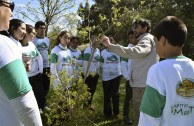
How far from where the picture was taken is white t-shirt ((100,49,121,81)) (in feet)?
25.4

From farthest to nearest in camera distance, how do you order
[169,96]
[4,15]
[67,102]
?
[67,102]
[169,96]
[4,15]

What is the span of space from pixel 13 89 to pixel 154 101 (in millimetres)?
1099

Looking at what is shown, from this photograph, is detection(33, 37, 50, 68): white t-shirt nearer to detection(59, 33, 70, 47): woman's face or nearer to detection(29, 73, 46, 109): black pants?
detection(59, 33, 70, 47): woman's face

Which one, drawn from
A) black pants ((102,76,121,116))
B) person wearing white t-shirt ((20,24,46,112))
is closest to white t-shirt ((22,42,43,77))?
person wearing white t-shirt ((20,24,46,112))

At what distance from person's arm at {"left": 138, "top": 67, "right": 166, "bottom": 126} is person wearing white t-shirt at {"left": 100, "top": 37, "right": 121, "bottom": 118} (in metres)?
5.39

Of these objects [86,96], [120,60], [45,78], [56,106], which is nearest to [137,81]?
[86,96]

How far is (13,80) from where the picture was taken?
163 cm

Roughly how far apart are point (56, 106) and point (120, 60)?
3416 millimetres

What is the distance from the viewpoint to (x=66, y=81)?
Answer: 493 centimetres

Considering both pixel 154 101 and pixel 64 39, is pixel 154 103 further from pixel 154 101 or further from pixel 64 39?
pixel 64 39

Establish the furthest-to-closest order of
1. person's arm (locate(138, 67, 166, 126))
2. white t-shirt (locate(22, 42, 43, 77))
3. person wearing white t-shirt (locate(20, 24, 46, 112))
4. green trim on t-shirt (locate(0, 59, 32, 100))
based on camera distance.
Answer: white t-shirt (locate(22, 42, 43, 77)), person wearing white t-shirt (locate(20, 24, 46, 112)), person's arm (locate(138, 67, 166, 126)), green trim on t-shirt (locate(0, 59, 32, 100))

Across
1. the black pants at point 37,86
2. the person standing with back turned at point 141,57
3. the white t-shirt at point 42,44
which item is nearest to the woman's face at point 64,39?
the black pants at point 37,86

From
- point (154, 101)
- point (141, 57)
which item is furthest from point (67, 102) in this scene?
point (154, 101)

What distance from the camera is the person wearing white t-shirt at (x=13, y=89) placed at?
64.1 inches
